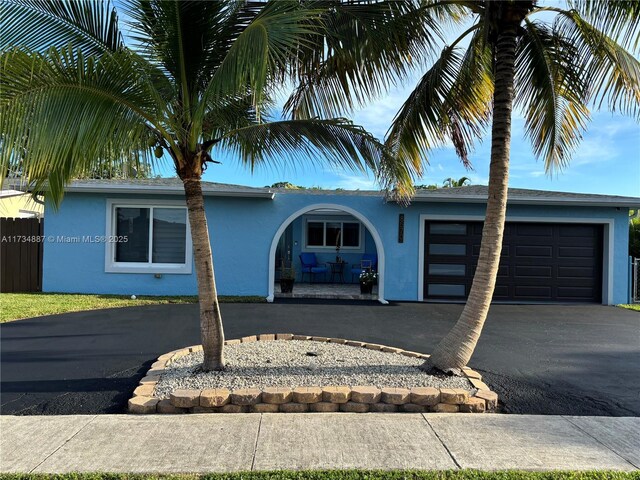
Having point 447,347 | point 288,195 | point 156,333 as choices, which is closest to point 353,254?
point 288,195

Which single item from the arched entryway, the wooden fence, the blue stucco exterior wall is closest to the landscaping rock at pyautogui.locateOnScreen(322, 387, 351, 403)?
the arched entryway

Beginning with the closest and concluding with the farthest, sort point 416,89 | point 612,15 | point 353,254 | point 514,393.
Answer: point 612,15
point 514,393
point 416,89
point 353,254

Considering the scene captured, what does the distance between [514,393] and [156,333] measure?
18.9 feet

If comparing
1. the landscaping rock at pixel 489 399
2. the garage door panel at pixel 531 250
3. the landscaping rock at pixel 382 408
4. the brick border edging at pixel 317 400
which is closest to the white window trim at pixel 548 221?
the garage door panel at pixel 531 250

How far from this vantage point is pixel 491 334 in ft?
25.1

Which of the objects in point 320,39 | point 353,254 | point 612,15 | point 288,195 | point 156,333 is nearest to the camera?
point 612,15

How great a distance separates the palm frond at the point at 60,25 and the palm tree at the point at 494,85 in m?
2.53

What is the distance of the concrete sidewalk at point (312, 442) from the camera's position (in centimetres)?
312

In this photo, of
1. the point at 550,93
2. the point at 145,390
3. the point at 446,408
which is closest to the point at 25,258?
the point at 145,390

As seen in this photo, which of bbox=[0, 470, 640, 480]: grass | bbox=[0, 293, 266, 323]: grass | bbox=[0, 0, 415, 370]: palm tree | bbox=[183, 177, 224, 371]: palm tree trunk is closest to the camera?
bbox=[0, 470, 640, 480]: grass

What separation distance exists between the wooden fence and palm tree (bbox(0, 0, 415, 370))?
7517 millimetres

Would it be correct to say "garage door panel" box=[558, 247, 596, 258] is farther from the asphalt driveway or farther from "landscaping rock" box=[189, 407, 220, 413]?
"landscaping rock" box=[189, 407, 220, 413]

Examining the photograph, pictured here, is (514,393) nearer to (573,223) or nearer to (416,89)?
(416,89)

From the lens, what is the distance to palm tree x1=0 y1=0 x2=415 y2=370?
3236mm
